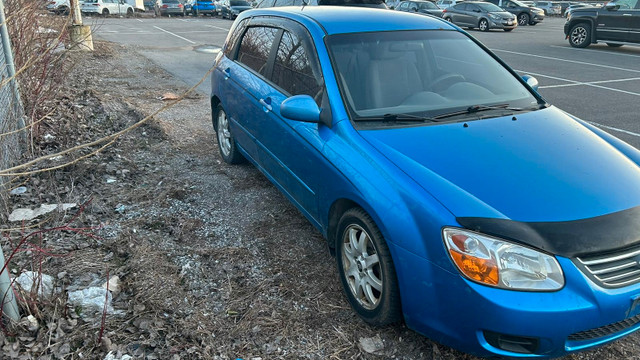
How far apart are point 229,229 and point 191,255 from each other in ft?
1.67

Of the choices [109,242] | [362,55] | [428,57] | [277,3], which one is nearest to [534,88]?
[428,57]

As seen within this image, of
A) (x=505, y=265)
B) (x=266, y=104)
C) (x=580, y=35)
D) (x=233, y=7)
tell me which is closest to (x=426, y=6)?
(x=580, y=35)

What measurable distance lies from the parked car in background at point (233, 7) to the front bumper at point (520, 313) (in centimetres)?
3288

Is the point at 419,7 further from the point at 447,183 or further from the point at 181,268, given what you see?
the point at 447,183

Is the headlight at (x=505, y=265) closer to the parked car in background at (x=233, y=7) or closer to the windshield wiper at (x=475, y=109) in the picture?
the windshield wiper at (x=475, y=109)

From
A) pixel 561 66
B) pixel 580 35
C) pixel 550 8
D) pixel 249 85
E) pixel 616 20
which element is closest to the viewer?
pixel 249 85

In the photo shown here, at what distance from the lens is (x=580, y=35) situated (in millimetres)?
17188

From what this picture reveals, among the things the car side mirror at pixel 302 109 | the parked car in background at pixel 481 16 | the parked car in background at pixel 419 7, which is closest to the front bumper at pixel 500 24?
the parked car in background at pixel 481 16

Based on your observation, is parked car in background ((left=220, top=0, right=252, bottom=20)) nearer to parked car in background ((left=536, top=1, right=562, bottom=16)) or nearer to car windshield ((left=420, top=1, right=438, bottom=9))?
car windshield ((left=420, top=1, right=438, bottom=9))

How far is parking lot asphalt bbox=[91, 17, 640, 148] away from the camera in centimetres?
837

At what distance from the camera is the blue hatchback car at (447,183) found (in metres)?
2.38

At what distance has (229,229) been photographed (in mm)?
4234

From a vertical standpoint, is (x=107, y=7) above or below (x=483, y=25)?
above

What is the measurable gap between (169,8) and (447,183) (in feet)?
125
